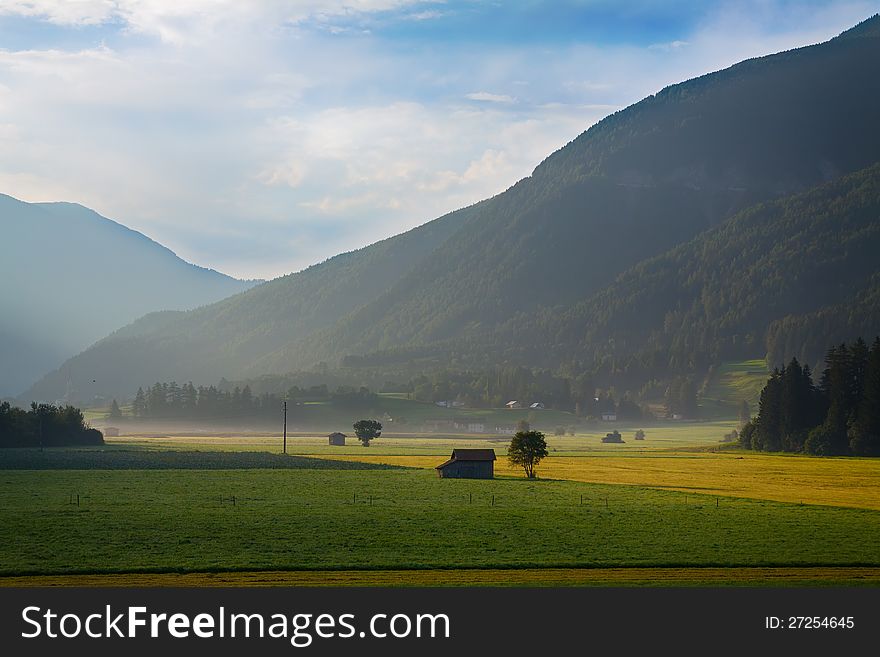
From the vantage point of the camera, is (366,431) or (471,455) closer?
(471,455)

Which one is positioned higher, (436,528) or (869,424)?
(869,424)

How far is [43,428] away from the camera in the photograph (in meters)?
142

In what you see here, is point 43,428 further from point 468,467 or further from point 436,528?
point 436,528

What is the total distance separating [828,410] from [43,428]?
97858 mm

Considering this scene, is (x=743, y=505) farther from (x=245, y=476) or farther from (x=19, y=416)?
(x=19, y=416)

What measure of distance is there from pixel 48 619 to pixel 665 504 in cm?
4120

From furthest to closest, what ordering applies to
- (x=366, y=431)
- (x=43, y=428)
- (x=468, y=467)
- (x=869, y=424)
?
(x=366, y=431), (x=43, y=428), (x=869, y=424), (x=468, y=467)

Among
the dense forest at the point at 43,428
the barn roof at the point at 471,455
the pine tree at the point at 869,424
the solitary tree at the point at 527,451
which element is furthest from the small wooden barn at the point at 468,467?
the dense forest at the point at 43,428

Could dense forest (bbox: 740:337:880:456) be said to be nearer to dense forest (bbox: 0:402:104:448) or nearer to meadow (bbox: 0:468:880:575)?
meadow (bbox: 0:468:880:575)

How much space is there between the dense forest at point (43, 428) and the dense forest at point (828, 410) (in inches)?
3472

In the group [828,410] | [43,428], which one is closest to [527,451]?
[828,410]

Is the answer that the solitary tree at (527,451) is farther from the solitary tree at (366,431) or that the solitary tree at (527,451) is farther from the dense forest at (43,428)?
the dense forest at (43,428)

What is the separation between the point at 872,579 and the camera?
3778 centimetres

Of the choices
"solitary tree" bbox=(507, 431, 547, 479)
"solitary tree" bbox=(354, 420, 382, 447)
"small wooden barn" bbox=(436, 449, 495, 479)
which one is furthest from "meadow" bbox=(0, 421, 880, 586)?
"solitary tree" bbox=(354, 420, 382, 447)
